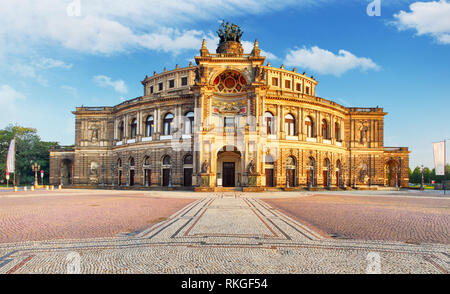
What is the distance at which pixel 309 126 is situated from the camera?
42.3m

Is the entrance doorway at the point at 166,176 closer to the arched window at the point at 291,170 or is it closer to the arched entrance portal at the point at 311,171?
the arched window at the point at 291,170

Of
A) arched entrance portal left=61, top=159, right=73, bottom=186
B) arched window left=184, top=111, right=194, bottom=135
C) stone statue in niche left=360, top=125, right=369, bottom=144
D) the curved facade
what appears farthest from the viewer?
arched entrance portal left=61, top=159, right=73, bottom=186

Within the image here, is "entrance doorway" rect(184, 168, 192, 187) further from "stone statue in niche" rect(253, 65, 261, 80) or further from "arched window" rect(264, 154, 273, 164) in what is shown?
"stone statue in niche" rect(253, 65, 261, 80)

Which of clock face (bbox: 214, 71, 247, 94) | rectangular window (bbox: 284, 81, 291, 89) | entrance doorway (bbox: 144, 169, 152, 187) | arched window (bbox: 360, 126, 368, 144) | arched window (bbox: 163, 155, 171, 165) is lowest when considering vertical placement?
entrance doorway (bbox: 144, 169, 152, 187)

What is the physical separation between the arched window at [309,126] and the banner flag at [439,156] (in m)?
15.6

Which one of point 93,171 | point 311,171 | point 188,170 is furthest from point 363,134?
point 93,171

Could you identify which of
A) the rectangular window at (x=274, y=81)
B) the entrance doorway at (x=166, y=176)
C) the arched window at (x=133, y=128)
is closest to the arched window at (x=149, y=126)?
the arched window at (x=133, y=128)

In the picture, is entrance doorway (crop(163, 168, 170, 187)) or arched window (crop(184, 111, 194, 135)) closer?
arched window (crop(184, 111, 194, 135))

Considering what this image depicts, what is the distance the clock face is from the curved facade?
141mm

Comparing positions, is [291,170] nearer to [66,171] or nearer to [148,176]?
[148,176]

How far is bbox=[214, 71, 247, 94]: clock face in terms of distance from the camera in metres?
37.1

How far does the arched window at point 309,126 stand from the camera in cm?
4191

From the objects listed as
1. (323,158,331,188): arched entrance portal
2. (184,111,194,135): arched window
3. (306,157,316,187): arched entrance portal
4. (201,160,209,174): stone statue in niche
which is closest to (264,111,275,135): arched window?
(306,157,316,187): arched entrance portal
